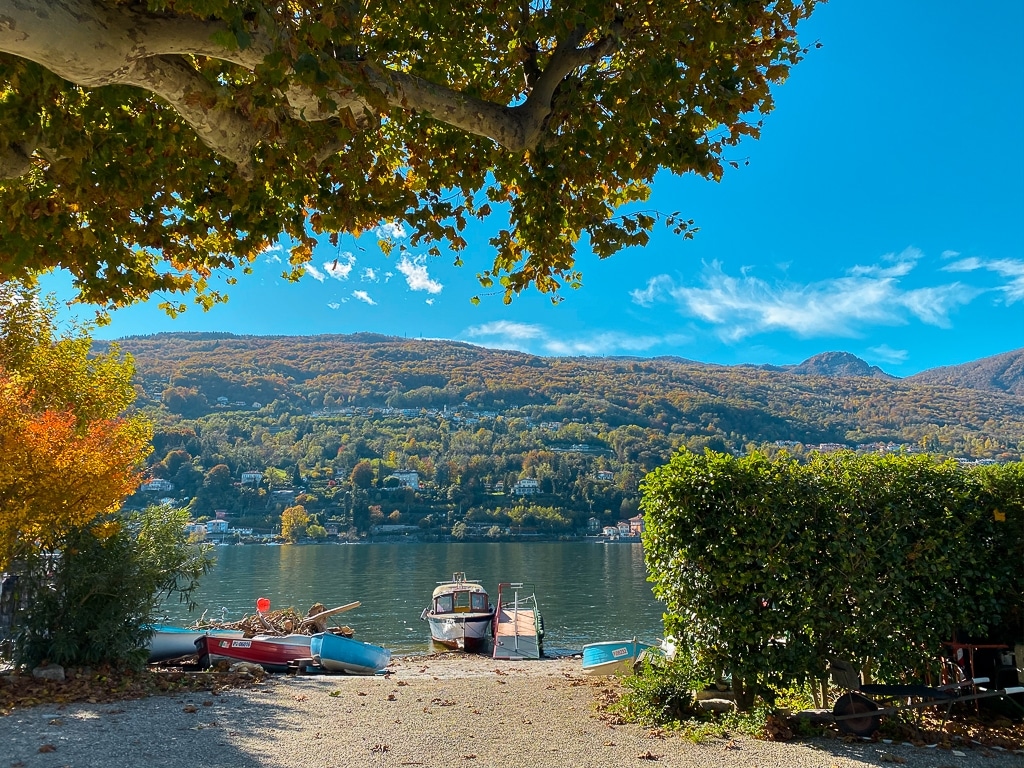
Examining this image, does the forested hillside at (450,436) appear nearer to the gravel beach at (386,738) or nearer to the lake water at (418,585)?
the lake water at (418,585)

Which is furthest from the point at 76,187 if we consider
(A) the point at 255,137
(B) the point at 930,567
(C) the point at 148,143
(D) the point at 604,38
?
(B) the point at 930,567

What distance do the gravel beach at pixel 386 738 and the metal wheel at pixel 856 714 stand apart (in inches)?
7.5

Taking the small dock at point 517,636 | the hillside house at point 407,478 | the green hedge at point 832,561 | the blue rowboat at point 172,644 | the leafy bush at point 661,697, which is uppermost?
the hillside house at point 407,478

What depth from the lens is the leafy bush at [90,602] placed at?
32.8ft

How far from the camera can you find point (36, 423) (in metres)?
10.1

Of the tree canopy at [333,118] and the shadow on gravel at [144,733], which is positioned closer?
the tree canopy at [333,118]

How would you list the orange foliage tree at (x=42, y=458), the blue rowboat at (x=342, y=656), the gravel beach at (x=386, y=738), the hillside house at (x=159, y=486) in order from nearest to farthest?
1. the gravel beach at (x=386, y=738)
2. the orange foliage tree at (x=42, y=458)
3. the blue rowboat at (x=342, y=656)
4. the hillside house at (x=159, y=486)

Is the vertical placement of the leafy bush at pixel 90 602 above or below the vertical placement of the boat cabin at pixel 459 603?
above

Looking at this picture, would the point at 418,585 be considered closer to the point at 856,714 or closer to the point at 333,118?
the point at 856,714

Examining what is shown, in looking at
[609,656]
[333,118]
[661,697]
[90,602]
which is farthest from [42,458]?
[609,656]

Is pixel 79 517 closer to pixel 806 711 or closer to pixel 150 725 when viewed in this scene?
pixel 150 725

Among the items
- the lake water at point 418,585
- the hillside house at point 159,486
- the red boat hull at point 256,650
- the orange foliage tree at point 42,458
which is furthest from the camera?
the hillside house at point 159,486

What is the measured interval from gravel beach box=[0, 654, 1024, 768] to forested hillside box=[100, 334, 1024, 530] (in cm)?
10149

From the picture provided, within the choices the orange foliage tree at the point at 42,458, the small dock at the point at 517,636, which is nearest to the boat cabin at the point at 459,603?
the small dock at the point at 517,636
